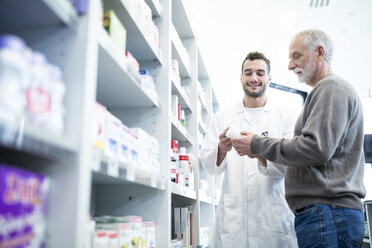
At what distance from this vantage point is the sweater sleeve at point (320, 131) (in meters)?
1.60

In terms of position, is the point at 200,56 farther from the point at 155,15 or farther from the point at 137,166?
the point at 137,166

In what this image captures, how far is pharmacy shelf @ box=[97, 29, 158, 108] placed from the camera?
4.17 feet

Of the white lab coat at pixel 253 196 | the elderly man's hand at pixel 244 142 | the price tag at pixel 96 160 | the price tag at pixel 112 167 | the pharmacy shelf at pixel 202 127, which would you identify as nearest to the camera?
the price tag at pixel 96 160

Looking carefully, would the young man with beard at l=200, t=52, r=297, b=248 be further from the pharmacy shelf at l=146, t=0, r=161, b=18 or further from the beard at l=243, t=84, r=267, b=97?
the pharmacy shelf at l=146, t=0, r=161, b=18

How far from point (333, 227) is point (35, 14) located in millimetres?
1500

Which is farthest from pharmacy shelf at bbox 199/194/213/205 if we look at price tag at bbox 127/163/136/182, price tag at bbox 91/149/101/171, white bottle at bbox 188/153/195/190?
price tag at bbox 91/149/101/171

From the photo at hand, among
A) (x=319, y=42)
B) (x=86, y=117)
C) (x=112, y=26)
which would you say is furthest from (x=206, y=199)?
(x=86, y=117)

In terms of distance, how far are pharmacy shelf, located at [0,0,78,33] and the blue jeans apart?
1353mm

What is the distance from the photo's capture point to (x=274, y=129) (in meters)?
2.59

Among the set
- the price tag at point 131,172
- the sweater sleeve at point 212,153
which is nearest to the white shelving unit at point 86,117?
the price tag at point 131,172

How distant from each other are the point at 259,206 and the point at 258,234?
0.61ft

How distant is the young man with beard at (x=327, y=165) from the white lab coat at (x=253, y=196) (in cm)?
53

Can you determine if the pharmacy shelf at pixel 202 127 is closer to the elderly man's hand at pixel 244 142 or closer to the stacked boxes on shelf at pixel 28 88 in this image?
the elderly man's hand at pixel 244 142

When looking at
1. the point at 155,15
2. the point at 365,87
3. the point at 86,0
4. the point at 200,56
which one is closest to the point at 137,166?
the point at 86,0
